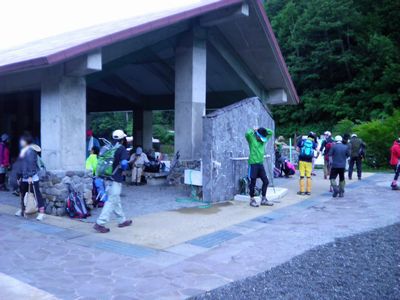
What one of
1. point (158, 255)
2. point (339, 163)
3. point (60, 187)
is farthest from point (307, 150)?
point (158, 255)

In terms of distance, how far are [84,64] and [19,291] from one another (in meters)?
4.90

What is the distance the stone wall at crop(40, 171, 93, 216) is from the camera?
8.82m

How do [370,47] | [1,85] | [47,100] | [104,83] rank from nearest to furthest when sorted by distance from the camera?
[47,100] → [1,85] → [104,83] → [370,47]

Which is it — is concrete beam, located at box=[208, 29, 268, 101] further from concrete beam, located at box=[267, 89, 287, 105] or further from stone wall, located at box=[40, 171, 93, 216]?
stone wall, located at box=[40, 171, 93, 216]

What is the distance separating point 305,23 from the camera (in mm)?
39344

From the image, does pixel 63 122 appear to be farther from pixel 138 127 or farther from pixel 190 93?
pixel 138 127

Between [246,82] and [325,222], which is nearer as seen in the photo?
[325,222]

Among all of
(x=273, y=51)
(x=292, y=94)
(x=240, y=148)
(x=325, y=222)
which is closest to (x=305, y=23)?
(x=292, y=94)

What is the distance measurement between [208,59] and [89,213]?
7.62 m

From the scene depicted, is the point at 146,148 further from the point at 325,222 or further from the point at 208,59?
the point at 325,222

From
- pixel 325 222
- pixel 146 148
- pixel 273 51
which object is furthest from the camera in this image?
A: pixel 146 148

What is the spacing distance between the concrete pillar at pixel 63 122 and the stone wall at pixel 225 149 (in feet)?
9.33

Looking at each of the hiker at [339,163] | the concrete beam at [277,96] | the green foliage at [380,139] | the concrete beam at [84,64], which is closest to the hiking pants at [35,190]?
the concrete beam at [84,64]

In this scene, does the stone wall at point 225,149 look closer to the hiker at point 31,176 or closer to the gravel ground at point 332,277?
the hiker at point 31,176
